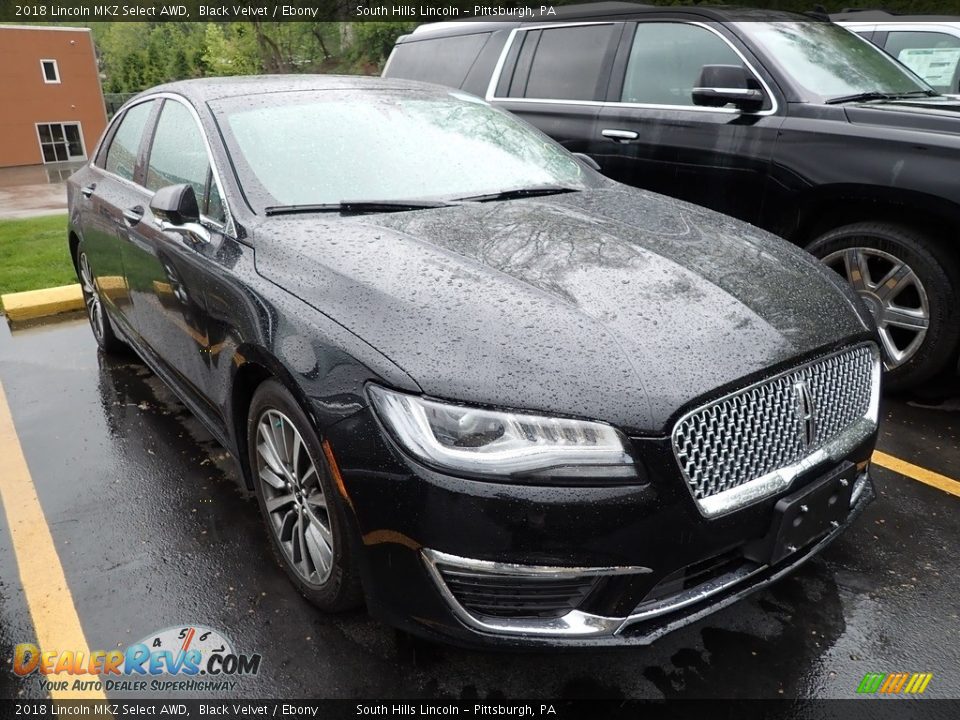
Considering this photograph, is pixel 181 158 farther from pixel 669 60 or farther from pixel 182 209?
pixel 669 60

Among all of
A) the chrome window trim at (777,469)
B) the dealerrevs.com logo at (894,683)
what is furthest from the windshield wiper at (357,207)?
the dealerrevs.com logo at (894,683)

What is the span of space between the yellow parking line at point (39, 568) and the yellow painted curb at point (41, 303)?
2.23 meters

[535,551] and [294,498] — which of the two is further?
[294,498]

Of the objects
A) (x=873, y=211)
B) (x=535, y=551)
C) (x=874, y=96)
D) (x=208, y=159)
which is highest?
(x=874, y=96)

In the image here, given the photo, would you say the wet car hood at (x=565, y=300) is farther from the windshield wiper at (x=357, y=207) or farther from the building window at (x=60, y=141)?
the building window at (x=60, y=141)

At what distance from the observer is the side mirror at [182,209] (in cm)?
268

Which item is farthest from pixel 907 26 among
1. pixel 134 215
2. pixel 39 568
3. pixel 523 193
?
pixel 39 568

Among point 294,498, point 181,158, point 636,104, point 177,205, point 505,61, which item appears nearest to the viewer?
point 294,498

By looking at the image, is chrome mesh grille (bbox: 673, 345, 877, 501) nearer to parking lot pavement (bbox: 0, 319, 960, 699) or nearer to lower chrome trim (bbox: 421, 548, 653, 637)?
lower chrome trim (bbox: 421, 548, 653, 637)

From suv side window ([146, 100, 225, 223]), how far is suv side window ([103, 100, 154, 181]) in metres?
0.29

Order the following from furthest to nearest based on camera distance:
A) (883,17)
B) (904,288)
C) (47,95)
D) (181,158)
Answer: (47,95) → (883,17) → (904,288) → (181,158)

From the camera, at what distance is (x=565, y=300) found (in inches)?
80.8

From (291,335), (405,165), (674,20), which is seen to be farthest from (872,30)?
(291,335)

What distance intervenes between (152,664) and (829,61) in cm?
475
